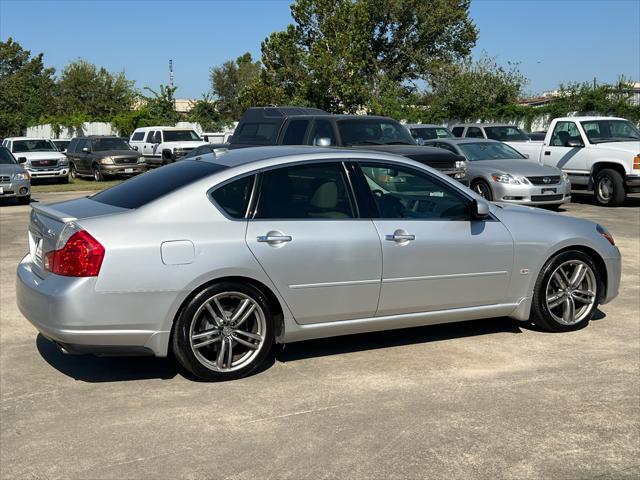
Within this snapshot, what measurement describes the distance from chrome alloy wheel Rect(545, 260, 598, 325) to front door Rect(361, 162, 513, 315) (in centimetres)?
52

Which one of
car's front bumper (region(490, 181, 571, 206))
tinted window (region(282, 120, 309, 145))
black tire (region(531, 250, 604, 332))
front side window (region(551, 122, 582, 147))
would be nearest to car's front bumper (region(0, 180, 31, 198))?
tinted window (region(282, 120, 309, 145))

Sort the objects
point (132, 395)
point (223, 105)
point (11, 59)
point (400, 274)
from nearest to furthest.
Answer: point (132, 395) → point (400, 274) → point (223, 105) → point (11, 59)

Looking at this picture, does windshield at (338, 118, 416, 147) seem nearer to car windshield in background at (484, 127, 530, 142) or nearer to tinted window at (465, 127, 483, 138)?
car windshield in background at (484, 127, 530, 142)

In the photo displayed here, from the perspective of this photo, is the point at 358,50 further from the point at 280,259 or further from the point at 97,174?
the point at 280,259

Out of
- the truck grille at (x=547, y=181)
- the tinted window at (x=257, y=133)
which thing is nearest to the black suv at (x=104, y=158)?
the tinted window at (x=257, y=133)

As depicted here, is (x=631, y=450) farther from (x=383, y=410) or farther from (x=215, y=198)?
(x=215, y=198)

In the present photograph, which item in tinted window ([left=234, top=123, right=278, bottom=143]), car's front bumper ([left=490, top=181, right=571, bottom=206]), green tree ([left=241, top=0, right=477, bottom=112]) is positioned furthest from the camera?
green tree ([left=241, top=0, right=477, bottom=112])

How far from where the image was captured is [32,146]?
27.7 meters

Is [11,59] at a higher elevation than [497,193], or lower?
higher

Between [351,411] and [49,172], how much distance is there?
2380 centimetres

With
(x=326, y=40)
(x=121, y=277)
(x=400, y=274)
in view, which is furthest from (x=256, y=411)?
(x=326, y=40)

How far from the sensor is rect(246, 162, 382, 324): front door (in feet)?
17.7

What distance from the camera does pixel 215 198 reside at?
5.43 m

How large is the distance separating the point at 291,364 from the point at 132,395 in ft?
3.98
